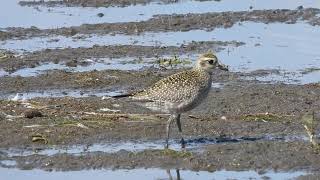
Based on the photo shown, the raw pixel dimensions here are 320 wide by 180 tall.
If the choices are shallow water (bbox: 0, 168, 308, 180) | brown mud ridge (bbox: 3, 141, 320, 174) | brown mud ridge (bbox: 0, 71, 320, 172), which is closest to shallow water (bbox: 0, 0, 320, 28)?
brown mud ridge (bbox: 0, 71, 320, 172)

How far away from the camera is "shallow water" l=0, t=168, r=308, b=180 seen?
39.9 ft

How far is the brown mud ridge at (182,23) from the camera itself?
23.1 metres

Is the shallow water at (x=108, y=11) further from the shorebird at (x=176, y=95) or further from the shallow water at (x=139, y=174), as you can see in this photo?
the shallow water at (x=139, y=174)

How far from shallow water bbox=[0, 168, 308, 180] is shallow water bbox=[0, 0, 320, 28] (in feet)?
37.8

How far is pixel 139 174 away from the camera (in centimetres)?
1241

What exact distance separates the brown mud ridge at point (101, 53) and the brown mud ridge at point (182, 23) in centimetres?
206

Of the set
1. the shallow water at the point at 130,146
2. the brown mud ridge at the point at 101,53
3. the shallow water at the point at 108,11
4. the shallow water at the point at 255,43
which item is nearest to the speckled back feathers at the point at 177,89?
the shallow water at the point at 130,146

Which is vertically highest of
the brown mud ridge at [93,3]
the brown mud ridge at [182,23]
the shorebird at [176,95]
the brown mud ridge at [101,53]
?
the shorebird at [176,95]

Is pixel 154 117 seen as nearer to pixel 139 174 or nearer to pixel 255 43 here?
pixel 139 174

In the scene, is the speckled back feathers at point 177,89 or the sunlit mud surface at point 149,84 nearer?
the sunlit mud surface at point 149,84

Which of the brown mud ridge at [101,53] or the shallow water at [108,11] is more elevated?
the brown mud ridge at [101,53]

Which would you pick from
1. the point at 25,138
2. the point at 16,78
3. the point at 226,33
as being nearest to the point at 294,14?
the point at 226,33

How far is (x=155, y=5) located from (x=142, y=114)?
39.6 ft

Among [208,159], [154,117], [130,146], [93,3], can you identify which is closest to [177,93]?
[130,146]
